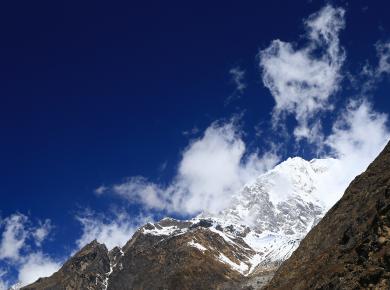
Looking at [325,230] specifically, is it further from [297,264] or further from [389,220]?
[389,220]

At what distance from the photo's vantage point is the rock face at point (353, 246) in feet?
216

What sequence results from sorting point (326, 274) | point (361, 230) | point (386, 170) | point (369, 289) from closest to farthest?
1. point (369, 289)
2. point (326, 274)
3. point (361, 230)
4. point (386, 170)

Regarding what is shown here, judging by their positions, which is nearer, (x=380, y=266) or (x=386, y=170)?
(x=380, y=266)

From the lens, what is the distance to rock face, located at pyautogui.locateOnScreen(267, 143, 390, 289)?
65.8 metres

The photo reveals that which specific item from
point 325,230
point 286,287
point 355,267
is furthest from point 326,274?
point 325,230

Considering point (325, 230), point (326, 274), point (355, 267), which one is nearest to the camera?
point (355, 267)

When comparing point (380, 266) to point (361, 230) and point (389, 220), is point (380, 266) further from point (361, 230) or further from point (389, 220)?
point (361, 230)

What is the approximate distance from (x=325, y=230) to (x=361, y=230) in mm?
39814

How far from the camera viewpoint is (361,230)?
272 feet

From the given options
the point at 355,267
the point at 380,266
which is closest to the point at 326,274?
the point at 355,267

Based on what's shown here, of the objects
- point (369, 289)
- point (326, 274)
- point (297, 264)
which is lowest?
point (369, 289)

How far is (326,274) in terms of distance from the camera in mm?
78000

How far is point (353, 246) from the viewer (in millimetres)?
80312

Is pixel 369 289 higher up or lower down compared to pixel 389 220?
lower down
